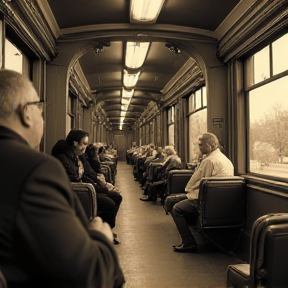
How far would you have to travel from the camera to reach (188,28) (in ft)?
16.6

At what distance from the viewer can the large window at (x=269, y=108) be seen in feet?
12.6

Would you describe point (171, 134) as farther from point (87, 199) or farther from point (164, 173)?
point (87, 199)

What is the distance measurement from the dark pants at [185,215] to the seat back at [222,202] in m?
0.23

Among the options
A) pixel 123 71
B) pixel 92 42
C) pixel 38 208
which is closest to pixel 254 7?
pixel 92 42

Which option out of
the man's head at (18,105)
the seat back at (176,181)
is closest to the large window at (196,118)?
the seat back at (176,181)

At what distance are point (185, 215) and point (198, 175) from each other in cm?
53

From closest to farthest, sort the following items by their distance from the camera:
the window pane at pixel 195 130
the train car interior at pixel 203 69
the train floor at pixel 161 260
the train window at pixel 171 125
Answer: the train floor at pixel 161 260 → the train car interior at pixel 203 69 → the window pane at pixel 195 130 → the train window at pixel 171 125

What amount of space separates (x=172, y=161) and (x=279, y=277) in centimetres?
533

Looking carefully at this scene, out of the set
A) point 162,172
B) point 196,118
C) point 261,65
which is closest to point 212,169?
point 261,65

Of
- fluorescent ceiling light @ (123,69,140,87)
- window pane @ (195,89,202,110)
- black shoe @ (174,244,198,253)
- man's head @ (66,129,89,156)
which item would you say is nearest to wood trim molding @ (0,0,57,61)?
man's head @ (66,129,89,156)

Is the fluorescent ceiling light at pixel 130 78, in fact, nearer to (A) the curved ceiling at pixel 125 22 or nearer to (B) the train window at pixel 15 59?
(A) the curved ceiling at pixel 125 22

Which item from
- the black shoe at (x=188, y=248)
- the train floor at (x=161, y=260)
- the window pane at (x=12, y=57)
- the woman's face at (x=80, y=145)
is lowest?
the train floor at (x=161, y=260)

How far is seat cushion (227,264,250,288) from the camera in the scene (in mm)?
2055

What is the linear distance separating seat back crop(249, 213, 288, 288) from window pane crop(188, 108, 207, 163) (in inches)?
211
